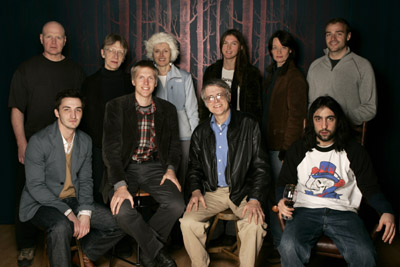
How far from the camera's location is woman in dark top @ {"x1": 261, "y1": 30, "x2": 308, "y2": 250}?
3.10 meters

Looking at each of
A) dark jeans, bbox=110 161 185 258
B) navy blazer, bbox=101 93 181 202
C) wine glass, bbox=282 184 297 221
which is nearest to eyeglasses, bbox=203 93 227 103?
navy blazer, bbox=101 93 181 202

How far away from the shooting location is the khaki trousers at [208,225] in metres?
2.55

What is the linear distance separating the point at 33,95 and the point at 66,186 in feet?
3.09

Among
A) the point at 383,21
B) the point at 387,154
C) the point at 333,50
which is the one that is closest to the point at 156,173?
the point at 333,50

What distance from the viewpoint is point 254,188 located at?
2.78m

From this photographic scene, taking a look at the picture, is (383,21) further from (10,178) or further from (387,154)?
(10,178)

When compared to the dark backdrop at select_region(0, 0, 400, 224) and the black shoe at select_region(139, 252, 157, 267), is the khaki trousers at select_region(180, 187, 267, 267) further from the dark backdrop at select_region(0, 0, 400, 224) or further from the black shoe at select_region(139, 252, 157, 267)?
the dark backdrop at select_region(0, 0, 400, 224)

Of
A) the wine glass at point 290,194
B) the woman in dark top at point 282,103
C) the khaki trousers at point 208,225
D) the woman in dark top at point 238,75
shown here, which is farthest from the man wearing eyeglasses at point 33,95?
the wine glass at point 290,194

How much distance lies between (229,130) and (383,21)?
6.75 ft

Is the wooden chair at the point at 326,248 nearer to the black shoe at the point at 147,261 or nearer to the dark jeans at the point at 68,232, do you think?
the black shoe at the point at 147,261

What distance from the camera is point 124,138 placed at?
295cm

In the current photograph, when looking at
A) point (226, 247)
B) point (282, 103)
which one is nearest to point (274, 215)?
point (226, 247)

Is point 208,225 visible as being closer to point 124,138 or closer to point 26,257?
point 124,138

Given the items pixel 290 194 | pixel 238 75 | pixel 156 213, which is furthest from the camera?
pixel 238 75
